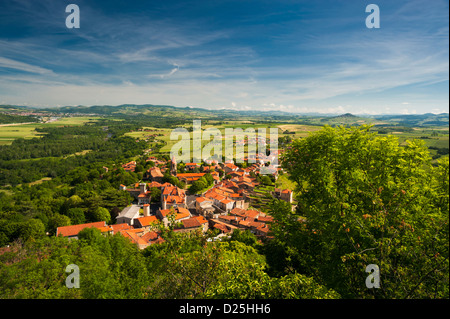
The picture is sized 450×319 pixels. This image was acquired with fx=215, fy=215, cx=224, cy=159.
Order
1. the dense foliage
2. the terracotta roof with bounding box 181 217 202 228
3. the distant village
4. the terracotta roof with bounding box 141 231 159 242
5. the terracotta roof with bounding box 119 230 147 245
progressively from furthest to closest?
the terracotta roof with bounding box 181 217 202 228 < the distant village < the terracotta roof with bounding box 141 231 159 242 < the terracotta roof with bounding box 119 230 147 245 < the dense foliage

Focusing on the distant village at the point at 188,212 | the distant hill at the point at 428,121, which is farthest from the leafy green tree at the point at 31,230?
the distant hill at the point at 428,121

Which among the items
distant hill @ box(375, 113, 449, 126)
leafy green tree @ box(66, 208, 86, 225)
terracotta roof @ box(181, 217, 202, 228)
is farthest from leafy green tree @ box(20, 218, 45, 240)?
distant hill @ box(375, 113, 449, 126)

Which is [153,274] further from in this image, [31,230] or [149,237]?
[31,230]

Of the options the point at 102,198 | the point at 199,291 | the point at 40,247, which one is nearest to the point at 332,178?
the point at 199,291

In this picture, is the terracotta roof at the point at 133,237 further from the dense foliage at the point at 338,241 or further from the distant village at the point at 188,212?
the dense foliage at the point at 338,241

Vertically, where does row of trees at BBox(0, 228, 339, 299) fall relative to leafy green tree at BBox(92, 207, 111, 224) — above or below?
above

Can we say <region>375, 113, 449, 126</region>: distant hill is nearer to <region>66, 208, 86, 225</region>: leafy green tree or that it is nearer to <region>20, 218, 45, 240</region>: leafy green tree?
<region>66, 208, 86, 225</region>: leafy green tree

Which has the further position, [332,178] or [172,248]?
[332,178]

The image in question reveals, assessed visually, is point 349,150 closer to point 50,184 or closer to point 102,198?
point 102,198
